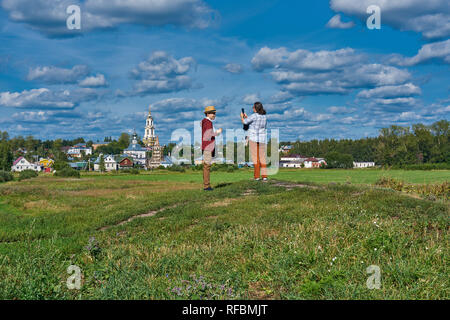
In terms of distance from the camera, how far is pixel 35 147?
196 metres

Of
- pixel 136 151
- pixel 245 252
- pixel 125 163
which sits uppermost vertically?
pixel 136 151

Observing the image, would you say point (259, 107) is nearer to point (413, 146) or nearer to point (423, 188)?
point (423, 188)

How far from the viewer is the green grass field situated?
16.3 feet

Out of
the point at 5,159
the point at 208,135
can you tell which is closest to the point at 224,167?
the point at 208,135

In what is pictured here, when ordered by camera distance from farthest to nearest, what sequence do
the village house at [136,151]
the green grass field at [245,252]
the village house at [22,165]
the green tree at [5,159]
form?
the village house at [136,151] < the village house at [22,165] < the green tree at [5,159] < the green grass field at [245,252]

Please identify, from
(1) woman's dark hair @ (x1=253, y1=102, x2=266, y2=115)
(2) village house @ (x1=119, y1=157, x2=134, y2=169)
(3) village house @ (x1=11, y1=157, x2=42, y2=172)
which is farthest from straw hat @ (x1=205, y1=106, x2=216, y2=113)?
(3) village house @ (x1=11, y1=157, x2=42, y2=172)

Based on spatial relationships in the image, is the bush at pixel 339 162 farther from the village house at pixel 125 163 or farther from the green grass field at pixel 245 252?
the green grass field at pixel 245 252

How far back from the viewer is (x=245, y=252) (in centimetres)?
665

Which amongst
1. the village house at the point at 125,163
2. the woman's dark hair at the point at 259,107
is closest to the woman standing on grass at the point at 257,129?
the woman's dark hair at the point at 259,107

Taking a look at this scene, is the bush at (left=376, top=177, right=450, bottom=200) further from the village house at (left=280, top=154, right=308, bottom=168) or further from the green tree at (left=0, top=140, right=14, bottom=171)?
the village house at (left=280, top=154, right=308, bottom=168)

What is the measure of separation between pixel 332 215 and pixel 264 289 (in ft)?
14.9

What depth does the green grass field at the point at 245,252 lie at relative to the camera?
4980 millimetres
